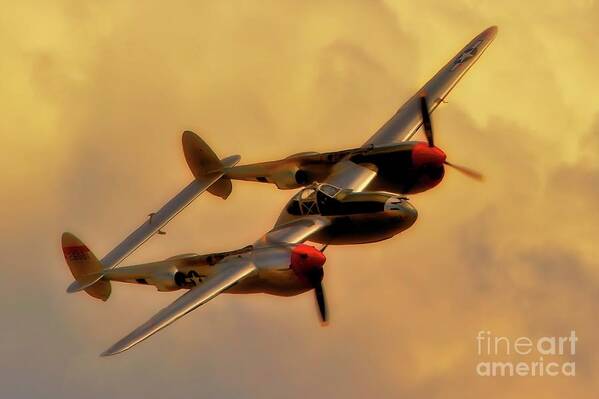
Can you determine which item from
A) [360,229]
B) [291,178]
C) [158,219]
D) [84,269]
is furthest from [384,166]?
[84,269]

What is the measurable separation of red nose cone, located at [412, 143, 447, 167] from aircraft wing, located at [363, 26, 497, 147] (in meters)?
2.46

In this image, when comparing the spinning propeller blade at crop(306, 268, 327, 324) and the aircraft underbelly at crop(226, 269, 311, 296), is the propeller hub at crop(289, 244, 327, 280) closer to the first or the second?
the spinning propeller blade at crop(306, 268, 327, 324)

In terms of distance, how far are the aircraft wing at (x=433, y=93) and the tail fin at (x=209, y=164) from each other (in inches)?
287

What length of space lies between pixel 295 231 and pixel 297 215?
219 centimetres

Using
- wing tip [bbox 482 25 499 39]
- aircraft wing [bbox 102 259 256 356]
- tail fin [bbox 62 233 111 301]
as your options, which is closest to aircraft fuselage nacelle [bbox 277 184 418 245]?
aircraft wing [bbox 102 259 256 356]

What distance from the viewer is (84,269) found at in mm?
61938

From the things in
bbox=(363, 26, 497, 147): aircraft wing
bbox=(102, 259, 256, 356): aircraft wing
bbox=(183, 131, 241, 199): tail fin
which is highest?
bbox=(363, 26, 497, 147): aircraft wing

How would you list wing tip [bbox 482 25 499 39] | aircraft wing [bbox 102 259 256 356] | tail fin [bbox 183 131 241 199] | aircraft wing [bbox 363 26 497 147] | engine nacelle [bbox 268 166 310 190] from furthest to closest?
wing tip [bbox 482 25 499 39]
tail fin [bbox 183 131 241 199]
aircraft wing [bbox 363 26 497 147]
engine nacelle [bbox 268 166 310 190]
aircraft wing [bbox 102 259 256 356]

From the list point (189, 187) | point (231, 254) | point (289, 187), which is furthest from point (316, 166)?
point (231, 254)

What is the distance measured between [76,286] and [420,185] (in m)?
16.8

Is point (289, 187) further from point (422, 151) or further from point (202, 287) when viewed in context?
point (202, 287)

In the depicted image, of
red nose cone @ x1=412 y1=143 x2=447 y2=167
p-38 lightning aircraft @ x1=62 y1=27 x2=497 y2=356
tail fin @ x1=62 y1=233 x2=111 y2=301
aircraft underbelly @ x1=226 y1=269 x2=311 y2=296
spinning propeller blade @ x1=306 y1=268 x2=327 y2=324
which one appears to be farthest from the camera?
red nose cone @ x1=412 y1=143 x2=447 y2=167

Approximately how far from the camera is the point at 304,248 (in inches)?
2093

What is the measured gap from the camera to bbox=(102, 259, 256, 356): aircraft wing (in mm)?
51969
